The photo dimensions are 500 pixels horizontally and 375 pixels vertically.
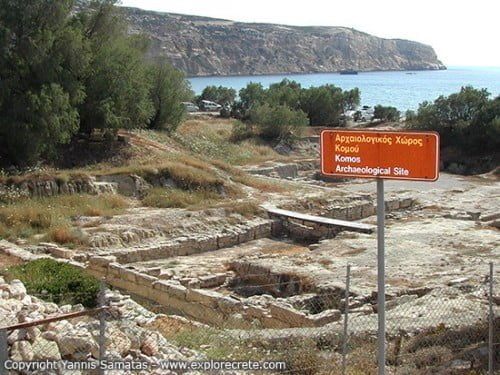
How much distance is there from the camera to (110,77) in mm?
29172

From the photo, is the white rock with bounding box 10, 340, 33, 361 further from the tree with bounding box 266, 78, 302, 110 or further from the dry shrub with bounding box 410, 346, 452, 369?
the tree with bounding box 266, 78, 302, 110

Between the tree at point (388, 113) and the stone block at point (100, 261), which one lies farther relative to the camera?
the tree at point (388, 113)

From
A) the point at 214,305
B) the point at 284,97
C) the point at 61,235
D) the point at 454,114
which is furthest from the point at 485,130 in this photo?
the point at 214,305

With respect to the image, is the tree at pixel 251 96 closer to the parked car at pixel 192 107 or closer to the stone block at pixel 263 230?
the parked car at pixel 192 107

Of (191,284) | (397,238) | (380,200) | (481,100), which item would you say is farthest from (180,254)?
(481,100)

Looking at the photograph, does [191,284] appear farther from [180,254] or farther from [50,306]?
[50,306]

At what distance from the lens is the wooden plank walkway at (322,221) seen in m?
25.8

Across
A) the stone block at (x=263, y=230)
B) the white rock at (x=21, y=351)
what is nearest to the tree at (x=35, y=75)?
the stone block at (x=263, y=230)

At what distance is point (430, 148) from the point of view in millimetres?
6090

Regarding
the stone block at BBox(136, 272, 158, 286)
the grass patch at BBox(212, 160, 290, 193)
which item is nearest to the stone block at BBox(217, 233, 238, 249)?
the stone block at BBox(136, 272, 158, 286)

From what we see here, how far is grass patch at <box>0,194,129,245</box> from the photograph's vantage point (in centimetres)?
2142

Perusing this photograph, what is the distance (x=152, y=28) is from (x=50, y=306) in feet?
607

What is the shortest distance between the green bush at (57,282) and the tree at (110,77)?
1391 cm

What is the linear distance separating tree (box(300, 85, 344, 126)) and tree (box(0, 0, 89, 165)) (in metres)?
32.9
